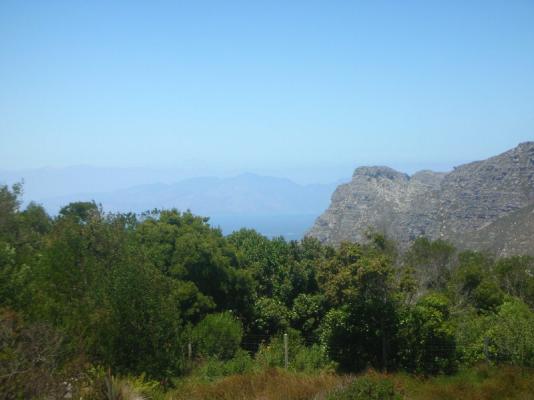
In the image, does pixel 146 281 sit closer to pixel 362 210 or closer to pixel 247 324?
pixel 247 324

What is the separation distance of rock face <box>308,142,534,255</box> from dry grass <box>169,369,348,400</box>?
41384 millimetres

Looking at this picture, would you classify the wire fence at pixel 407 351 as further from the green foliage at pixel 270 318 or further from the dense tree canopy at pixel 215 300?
the green foliage at pixel 270 318

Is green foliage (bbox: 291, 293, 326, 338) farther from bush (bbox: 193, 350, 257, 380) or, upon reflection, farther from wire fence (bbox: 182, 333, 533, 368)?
bush (bbox: 193, 350, 257, 380)

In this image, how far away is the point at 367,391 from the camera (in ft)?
29.1

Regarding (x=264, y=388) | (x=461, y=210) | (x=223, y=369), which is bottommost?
(x=223, y=369)

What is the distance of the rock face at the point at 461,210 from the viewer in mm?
55156

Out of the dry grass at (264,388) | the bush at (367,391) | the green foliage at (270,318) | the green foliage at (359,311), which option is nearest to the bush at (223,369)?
the dry grass at (264,388)

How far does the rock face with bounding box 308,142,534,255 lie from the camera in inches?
2172

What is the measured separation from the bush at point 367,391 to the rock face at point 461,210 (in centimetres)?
4230

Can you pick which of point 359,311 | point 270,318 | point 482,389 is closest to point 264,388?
point 482,389

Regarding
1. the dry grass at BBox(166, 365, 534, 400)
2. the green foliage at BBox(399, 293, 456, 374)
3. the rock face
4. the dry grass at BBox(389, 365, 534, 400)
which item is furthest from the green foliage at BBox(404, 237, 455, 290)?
the dry grass at BBox(166, 365, 534, 400)

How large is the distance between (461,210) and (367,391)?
71.5 metres

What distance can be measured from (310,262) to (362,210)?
70.4 m

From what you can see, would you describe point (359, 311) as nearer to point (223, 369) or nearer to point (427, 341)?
point (427, 341)
